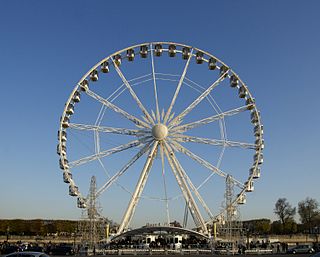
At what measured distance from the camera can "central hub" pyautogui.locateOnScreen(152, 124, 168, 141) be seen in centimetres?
4256

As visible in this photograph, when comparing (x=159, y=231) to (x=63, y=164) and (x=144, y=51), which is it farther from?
(x=144, y=51)

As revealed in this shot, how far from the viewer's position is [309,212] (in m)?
105

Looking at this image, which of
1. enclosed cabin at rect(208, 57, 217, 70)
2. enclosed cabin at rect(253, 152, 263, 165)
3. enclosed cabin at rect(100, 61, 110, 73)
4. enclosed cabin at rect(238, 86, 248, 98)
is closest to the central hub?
enclosed cabin at rect(100, 61, 110, 73)

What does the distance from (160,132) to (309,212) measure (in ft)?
238

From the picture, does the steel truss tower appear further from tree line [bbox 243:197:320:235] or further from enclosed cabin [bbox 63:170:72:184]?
tree line [bbox 243:197:320:235]

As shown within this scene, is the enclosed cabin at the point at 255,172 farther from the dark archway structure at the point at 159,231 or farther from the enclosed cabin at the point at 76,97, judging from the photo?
the enclosed cabin at the point at 76,97

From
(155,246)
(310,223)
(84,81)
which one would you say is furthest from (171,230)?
(310,223)

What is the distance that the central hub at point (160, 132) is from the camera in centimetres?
4256

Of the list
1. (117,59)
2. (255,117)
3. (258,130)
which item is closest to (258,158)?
(258,130)

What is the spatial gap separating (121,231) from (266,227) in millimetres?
88531

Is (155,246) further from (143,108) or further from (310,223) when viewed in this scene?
(310,223)

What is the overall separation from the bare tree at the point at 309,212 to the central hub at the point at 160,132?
7231 cm

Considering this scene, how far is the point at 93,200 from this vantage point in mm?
43812

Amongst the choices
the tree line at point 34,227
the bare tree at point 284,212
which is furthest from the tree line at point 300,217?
the tree line at point 34,227
